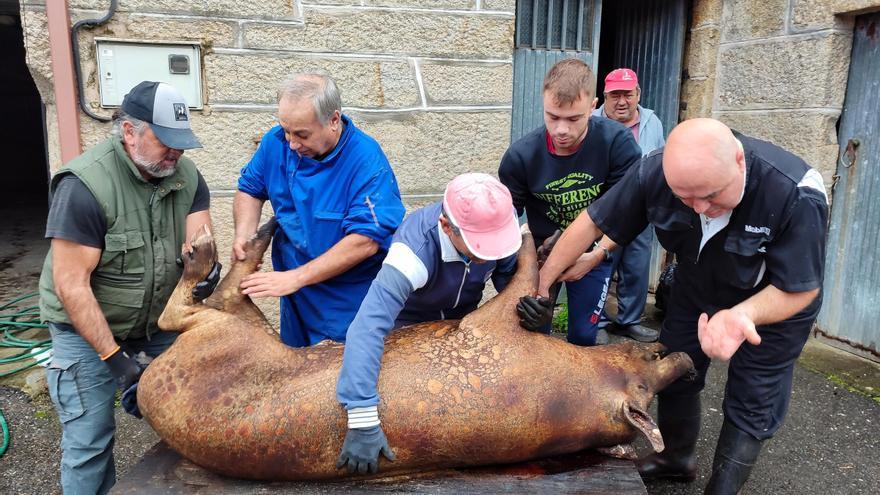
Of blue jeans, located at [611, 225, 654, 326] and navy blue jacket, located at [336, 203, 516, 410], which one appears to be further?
blue jeans, located at [611, 225, 654, 326]

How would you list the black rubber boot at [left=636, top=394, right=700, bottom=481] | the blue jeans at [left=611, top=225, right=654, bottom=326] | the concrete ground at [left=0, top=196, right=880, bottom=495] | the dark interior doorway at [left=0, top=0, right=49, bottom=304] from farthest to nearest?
the dark interior doorway at [left=0, top=0, right=49, bottom=304] < the blue jeans at [left=611, top=225, right=654, bottom=326] < the concrete ground at [left=0, top=196, right=880, bottom=495] < the black rubber boot at [left=636, top=394, right=700, bottom=481]

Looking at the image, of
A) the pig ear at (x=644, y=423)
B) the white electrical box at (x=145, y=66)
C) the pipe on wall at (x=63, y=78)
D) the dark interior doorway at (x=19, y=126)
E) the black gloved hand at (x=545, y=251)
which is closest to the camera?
the pig ear at (x=644, y=423)

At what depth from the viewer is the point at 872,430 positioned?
3.52m

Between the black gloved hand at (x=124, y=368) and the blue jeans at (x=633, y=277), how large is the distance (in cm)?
317

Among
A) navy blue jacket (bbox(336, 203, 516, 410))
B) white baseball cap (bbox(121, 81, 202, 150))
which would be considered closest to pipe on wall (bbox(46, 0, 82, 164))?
white baseball cap (bbox(121, 81, 202, 150))

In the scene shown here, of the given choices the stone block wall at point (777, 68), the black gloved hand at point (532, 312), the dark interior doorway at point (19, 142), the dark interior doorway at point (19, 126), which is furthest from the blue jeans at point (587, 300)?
the dark interior doorway at point (19, 126)

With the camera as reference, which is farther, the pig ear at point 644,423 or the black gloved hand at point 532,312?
the black gloved hand at point 532,312

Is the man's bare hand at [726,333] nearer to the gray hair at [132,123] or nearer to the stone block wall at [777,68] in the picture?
the gray hair at [132,123]

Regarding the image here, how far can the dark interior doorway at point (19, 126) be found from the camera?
12.1 metres

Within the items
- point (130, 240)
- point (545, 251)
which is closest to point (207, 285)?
point (130, 240)

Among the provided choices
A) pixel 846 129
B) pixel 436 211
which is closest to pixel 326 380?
pixel 436 211

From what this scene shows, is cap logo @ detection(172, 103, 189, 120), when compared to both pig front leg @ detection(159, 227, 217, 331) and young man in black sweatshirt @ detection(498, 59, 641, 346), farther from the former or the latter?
young man in black sweatshirt @ detection(498, 59, 641, 346)

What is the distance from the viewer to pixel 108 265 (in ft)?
7.81

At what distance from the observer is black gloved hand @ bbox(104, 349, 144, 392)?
2.29m
